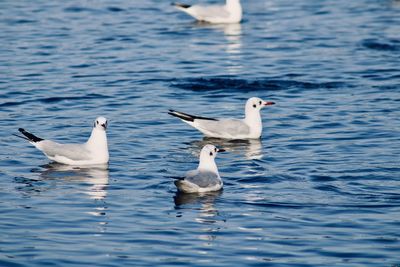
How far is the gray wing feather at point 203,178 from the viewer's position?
15844 millimetres

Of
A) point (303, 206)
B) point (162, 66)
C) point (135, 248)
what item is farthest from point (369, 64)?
point (135, 248)

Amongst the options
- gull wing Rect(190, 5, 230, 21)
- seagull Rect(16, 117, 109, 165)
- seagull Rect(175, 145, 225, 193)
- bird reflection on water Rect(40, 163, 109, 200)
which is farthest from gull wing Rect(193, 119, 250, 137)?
gull wing Rect(190, 5, 230, 21)

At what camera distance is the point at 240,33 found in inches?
1219

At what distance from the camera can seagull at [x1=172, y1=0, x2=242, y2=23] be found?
3189 cm

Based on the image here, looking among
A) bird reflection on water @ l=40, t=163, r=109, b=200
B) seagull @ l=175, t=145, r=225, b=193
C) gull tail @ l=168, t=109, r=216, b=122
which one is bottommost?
bird reflection on water @ l=40, t=163, r=109, b=200

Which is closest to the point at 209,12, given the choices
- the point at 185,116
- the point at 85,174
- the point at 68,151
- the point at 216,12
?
the point at 216,12

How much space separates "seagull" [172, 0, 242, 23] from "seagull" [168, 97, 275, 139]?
12.1 metres

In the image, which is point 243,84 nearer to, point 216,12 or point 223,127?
point 223,127

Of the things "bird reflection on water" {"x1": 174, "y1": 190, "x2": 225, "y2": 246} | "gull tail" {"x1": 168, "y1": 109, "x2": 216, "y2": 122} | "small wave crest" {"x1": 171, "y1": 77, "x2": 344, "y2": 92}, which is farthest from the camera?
"small wave crest" {"x1": 171, "y1": 77, "x2": 344, "y2": 92}

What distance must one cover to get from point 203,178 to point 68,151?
2.83 meters

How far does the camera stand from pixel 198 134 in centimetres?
2073

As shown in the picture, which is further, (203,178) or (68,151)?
(68,151)

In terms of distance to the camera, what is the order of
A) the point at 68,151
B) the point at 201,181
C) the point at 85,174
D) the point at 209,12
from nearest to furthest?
1. the point at 201,181
2. the point at 85,174
3. the point at 68,151
4. the point at 209,12

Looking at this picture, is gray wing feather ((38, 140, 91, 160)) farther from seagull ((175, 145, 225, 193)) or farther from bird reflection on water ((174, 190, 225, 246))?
bird reflection on water ((174, 190, 225, 246))
